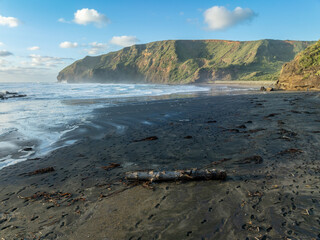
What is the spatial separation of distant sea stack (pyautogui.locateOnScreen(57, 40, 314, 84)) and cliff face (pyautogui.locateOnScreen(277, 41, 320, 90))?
78.6m

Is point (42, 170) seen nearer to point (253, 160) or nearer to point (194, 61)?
point (253, 160)

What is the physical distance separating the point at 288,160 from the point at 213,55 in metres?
177

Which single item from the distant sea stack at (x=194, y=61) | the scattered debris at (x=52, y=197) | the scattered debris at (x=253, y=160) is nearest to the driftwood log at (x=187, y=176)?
the scattered debris at (x=253, y=160)

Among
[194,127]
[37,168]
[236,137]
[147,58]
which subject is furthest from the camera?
[147,58]

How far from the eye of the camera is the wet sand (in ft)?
10.4

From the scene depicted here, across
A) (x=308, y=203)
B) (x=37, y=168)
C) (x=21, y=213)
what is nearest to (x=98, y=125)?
(x=37, y=168)

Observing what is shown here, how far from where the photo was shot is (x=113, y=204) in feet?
13.0

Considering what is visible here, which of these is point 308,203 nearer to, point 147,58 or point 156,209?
point 156,209

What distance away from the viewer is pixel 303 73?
31.1 meters

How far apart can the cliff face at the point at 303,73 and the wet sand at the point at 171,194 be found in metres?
29.2

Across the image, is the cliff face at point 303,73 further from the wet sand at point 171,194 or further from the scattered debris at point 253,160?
the scattered debris at point 253,160

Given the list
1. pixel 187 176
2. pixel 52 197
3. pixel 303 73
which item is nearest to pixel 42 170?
pixel 52 197

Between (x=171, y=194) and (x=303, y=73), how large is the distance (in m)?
37.3

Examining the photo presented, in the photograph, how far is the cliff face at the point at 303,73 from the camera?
2938 centimetres
